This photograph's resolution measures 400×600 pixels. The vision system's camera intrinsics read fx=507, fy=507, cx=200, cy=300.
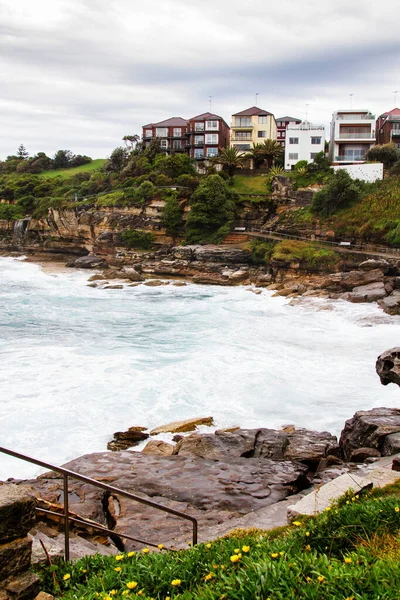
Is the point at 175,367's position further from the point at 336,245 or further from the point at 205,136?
the point at 205,136

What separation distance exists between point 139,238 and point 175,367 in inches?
1290

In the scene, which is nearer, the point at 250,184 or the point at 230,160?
the point at 250,184

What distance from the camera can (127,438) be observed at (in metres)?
13.2

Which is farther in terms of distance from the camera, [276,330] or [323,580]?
[276,330]

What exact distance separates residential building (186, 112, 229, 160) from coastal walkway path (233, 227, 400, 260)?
18.6 metres

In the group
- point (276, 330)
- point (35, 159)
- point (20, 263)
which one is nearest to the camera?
point (276, 330)

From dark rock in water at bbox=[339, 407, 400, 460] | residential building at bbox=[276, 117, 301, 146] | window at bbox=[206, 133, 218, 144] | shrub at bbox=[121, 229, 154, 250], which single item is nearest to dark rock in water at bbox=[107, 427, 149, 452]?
dark rock in water at bbox=[339, 407, 400, 460]

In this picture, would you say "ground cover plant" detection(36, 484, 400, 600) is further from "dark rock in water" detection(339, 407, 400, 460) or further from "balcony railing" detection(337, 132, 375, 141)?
"balcony railing" detection(337, 132, 375, 141)

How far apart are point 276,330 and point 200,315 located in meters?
5.61

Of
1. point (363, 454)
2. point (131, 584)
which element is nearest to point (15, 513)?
point (131, 584)

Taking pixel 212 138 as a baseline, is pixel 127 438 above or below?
below

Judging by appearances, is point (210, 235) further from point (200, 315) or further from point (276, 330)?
point (276, 330)

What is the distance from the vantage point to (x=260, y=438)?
12.3 meters

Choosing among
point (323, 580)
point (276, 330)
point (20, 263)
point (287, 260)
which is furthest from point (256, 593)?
point (20, 263)
